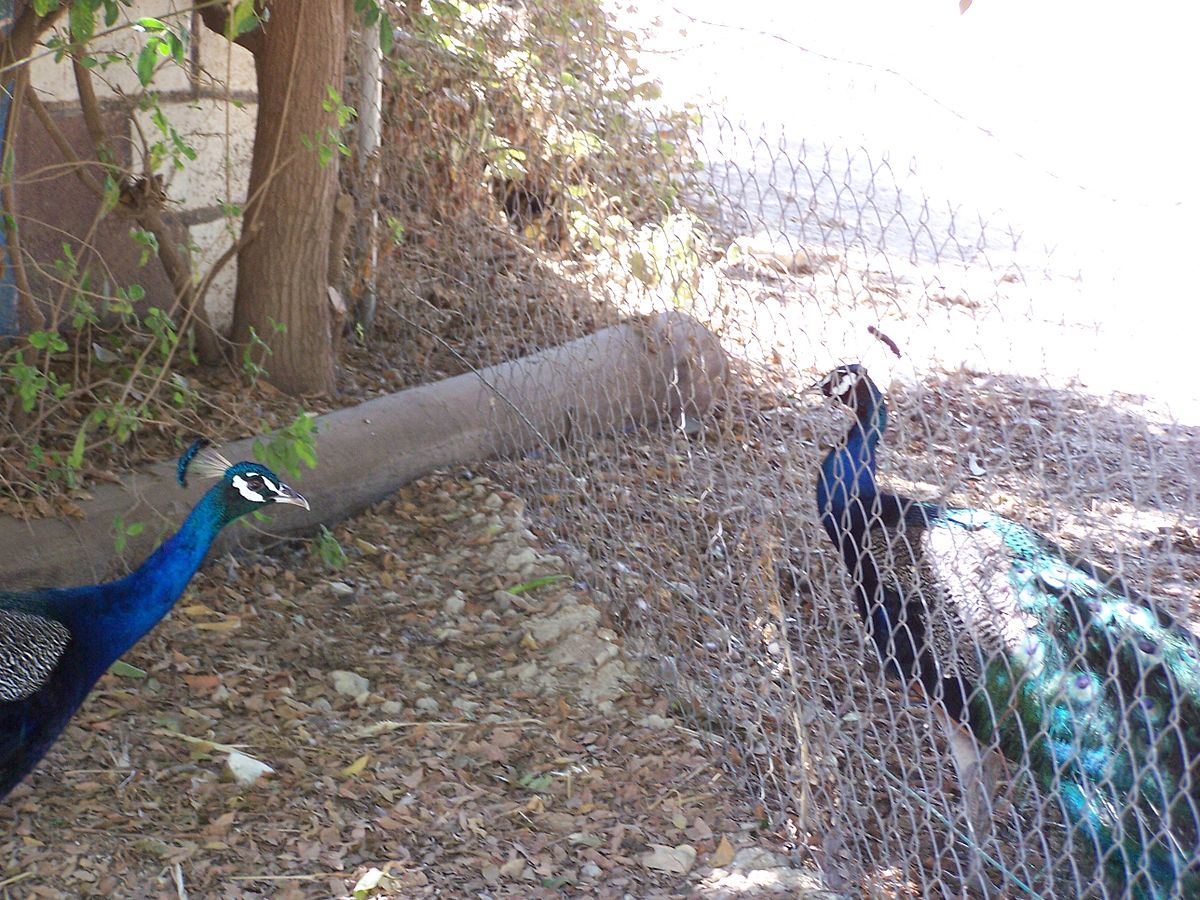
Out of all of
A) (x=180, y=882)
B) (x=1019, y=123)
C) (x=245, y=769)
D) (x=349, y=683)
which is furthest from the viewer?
(x=1019, y=123)

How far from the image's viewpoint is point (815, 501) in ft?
12.9

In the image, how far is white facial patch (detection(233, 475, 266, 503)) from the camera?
3.17m

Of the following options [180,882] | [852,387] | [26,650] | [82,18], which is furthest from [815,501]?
[82,18]

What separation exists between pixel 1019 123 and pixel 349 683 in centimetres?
649

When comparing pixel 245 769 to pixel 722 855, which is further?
pixel 245 769

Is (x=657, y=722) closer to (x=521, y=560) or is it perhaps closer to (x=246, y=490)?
(x=521, y=560)

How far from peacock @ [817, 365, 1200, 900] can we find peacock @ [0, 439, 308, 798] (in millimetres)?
1701

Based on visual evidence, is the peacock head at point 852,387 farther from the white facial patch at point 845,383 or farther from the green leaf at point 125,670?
the green leaf at point 125,670

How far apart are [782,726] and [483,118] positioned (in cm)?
301

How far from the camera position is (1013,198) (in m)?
7.08

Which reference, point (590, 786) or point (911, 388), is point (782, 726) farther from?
point (911, 388)

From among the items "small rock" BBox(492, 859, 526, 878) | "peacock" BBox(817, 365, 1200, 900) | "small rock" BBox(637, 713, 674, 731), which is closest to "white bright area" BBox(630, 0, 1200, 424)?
"peacock" BBox(817, 365, 1200, 900)

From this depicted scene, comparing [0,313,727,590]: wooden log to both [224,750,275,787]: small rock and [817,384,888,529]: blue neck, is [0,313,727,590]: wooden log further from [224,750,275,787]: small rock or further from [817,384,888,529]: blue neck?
[224,750,275,787]: small rock

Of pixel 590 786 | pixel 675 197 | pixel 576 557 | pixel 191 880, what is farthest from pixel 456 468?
pixel 191 880
